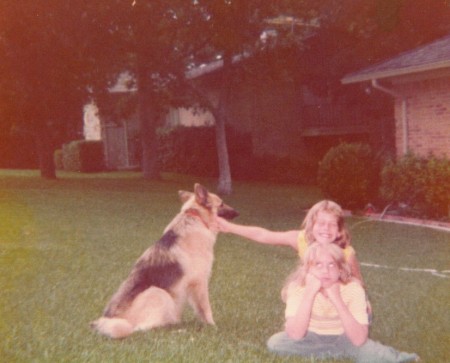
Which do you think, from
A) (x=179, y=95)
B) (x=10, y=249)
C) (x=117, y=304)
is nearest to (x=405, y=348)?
(x=117, y=304)

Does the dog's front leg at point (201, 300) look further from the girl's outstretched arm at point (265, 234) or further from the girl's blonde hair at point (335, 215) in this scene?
the girl's blonde hair at point (335, 215)

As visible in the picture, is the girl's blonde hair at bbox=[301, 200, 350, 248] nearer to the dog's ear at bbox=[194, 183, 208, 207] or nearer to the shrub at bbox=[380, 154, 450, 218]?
the dog's ear at bbox=[194, 183, 208, 207]

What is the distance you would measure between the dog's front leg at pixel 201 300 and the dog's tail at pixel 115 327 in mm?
699

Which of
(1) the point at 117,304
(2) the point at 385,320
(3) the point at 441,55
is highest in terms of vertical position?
(3) the point at 441,55

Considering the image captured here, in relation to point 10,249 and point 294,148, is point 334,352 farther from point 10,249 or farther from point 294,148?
point 294,148

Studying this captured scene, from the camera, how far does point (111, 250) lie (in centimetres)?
1042

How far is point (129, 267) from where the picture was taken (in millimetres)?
9195

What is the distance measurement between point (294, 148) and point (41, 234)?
1795cm

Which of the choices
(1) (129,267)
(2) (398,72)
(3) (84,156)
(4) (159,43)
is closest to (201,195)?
(1) (129,267)

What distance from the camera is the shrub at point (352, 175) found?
16.1 metres

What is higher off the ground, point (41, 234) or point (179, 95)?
point (179, 95)

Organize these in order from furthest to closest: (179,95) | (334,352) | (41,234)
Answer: (179,95), (41,234), (334,352)

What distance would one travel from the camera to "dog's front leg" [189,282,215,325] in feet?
19.0

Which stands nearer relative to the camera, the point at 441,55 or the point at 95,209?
the point at 441,55
